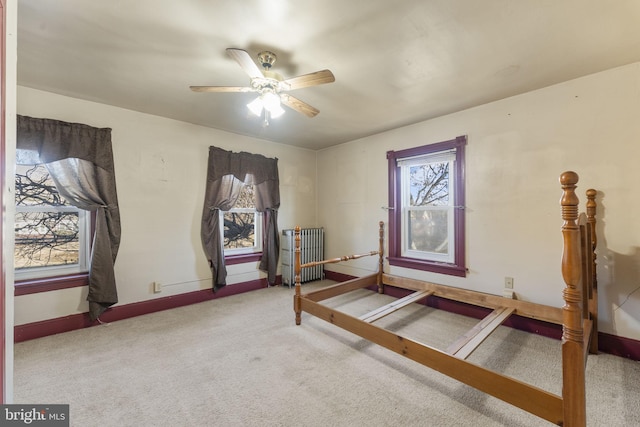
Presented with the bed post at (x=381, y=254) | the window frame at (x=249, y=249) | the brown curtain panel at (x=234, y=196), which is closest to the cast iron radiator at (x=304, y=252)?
the brown curtain panel at (x=234, y=196)

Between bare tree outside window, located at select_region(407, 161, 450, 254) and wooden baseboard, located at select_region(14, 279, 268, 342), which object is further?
bare tree outside window, located at select_region(407, 161, 450, 254)

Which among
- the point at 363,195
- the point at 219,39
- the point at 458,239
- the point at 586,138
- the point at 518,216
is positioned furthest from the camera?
the point at 363,195

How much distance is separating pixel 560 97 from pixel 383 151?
1900mm

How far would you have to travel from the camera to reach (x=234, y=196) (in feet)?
12.2

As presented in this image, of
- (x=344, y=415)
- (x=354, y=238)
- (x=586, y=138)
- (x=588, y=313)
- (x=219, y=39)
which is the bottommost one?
(x=344, y=415)

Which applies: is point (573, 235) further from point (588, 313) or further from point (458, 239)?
point (458, 239)

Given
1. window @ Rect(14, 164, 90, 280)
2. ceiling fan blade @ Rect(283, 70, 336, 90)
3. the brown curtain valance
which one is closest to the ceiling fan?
ceiling fan blade @ Rect(283, 70, 336, 90)

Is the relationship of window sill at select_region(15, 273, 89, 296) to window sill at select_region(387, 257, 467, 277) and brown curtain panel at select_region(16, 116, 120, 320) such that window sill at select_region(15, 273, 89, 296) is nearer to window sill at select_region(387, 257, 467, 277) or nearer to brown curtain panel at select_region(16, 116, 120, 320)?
brown curtain panel at select_region(16, 116, 120, 320)

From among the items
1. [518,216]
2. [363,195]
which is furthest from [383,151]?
[518,216]

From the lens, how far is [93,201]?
2736 millimetres

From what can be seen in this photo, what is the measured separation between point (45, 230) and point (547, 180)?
4.88 m

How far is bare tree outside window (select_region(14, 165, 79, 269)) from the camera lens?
8.20 feet

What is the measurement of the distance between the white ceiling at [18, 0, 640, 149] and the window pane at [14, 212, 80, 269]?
1.24 meters

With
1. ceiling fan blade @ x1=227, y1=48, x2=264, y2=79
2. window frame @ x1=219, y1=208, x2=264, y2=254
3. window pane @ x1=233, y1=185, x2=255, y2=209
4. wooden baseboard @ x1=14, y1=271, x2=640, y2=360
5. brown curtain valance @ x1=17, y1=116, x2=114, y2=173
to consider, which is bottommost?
wooden baseboard @ x1=14, y1=271, x2=640, y2=360
